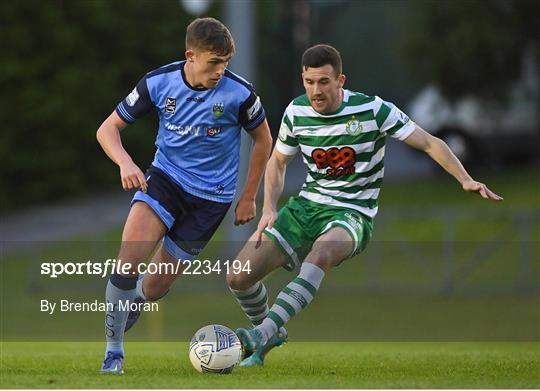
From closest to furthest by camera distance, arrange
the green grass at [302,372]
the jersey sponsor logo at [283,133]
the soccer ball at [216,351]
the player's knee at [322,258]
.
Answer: the green grass at [302,372]
the soccer ball at [216,351]
the player's knee at [322,258]
the jersey sponsor logo at [283,133]

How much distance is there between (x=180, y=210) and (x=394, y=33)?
2227 cm

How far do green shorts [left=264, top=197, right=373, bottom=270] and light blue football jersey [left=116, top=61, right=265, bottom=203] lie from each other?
1.53ft

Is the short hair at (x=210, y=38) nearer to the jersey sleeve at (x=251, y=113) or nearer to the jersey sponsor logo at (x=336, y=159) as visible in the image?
the jersey sleeve at (x=251, y=113)

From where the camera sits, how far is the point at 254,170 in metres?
8.60

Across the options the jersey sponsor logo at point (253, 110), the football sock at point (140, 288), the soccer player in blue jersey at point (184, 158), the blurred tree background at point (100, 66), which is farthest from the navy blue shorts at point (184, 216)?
the blurred tree background at point (100, 66)

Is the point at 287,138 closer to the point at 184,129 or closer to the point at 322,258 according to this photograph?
the point at 184,129

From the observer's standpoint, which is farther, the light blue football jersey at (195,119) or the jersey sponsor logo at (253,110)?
the jersey sponsor logo at (253,110)

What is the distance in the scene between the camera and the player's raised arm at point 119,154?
25.4ft

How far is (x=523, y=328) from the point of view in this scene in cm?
1780

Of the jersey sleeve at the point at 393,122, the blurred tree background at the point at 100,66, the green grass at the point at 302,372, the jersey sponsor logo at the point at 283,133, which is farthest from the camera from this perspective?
the blurred tree background at the point at 100,66

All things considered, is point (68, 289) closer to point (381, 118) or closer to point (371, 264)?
point (371, 264)

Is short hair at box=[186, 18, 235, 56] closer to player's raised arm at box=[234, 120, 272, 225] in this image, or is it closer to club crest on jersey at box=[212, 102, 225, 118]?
club crest on jersey at box=[212, 102, 225, 118]

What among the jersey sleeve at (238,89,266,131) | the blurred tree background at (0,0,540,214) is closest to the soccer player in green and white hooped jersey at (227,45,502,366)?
the jersey sleeve at (238,89,266,131)

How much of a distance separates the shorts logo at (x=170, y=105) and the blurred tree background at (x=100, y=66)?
44.6ft
